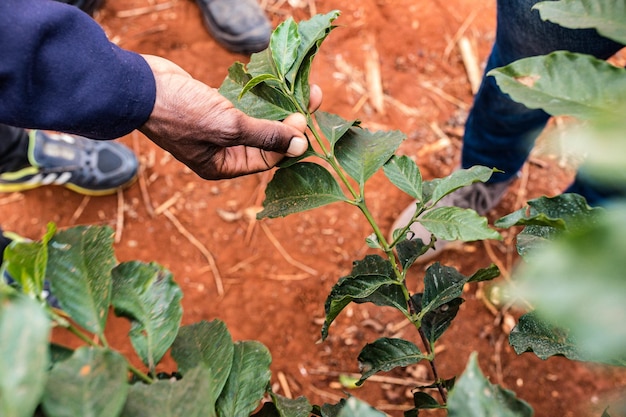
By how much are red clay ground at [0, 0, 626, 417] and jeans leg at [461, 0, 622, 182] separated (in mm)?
383

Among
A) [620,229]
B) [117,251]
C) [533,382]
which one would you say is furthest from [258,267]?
[620,229]

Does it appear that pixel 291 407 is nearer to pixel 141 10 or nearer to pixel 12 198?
pixel 12 198

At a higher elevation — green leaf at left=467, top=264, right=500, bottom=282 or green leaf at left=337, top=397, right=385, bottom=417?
green leaf at left=337, top=397, right=385, bottom=417

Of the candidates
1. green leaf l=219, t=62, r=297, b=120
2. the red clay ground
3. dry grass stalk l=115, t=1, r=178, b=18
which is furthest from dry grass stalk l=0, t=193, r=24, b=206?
green leaf l=219, t=62, r=297, b=120

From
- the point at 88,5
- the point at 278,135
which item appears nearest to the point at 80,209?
the point at 88,5

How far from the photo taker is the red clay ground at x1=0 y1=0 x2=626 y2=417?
1756 millimetres

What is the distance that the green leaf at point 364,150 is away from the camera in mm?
896

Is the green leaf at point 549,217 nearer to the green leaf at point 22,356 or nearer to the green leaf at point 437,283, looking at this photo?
the green leaf at point 437,283

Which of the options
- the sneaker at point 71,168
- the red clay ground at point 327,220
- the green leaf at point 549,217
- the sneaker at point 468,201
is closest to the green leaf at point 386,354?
the green leaf at point 549,217

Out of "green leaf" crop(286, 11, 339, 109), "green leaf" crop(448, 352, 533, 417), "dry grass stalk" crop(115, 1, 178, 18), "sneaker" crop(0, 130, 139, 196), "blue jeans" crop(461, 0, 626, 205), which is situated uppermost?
"green leaf" crop(286, 11, 339, 109)

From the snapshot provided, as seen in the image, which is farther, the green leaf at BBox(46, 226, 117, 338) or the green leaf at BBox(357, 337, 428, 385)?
the green leaf at BBox(357, 337, 428, 385)

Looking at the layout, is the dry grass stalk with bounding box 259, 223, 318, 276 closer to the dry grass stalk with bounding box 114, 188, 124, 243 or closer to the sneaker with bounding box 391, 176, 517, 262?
the sneaker with bounding box 391, 176, 517, 262

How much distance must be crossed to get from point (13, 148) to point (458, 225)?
171cm

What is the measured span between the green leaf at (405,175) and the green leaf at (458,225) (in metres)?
0.06
